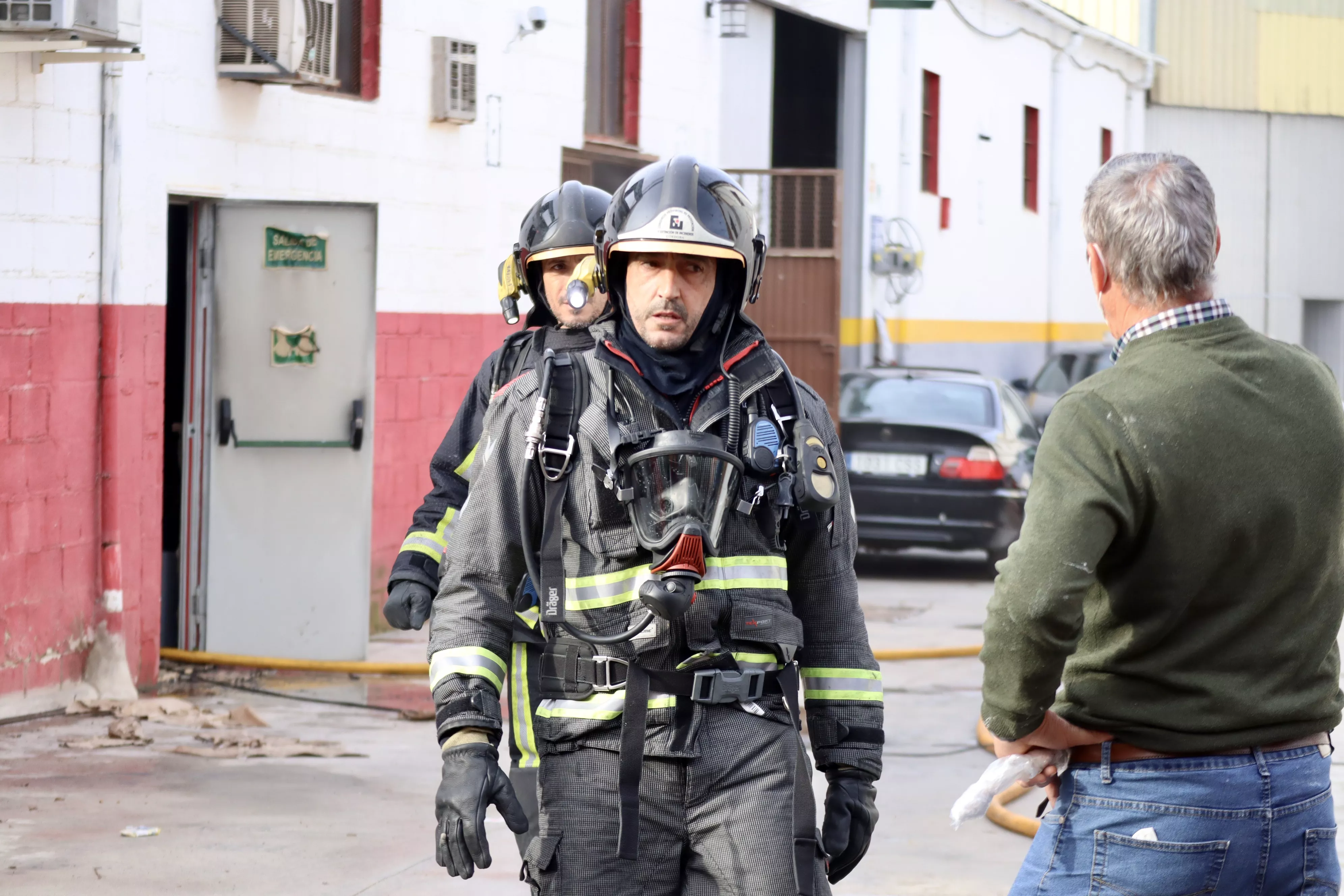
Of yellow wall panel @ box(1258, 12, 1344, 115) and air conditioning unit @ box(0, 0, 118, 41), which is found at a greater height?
yellow wall panel @ box(1258, 12, 1344, 115)

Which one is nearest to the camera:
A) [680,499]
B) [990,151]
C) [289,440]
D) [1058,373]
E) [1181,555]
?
[1181,555]

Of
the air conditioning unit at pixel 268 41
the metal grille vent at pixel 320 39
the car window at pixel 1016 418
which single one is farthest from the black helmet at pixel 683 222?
the car window at pixel 1016 418

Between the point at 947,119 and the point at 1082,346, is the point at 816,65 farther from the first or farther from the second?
the point at 1082,346

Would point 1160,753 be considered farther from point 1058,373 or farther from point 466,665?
point 1058,373

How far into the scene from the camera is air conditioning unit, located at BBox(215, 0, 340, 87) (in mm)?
8891

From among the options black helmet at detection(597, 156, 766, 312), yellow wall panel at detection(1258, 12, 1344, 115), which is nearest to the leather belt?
black helmet at detection(597, 156, 766, 312)

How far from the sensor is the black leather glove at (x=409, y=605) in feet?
16.5

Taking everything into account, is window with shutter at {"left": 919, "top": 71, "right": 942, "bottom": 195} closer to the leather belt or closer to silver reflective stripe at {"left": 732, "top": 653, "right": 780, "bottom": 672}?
silver reflective stripe at {"left": 732, "top": 653, "right": 780, "bottom": 672}

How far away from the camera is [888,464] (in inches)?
506

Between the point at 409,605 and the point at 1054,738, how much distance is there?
8.39 ft

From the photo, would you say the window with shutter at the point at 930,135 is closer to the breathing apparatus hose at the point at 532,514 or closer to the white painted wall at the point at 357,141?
the white painted wall at the point at 357,141

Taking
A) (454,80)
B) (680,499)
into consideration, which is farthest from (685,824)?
(454,80)

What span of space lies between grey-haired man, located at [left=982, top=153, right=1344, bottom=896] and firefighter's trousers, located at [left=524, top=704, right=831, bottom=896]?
525 millimetres

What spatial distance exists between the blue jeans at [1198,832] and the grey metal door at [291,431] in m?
6.86
